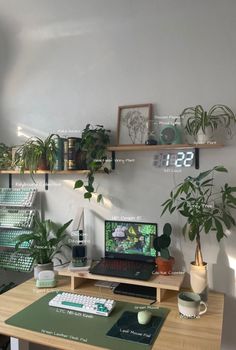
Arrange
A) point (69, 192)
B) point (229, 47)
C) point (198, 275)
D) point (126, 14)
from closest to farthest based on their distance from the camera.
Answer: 1. point (198, 275)
2. point (229, 47)
3. point (126, 14)
4. point (69, 192)

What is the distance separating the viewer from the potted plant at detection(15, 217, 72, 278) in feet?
6.72

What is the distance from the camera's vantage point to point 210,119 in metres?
1.75

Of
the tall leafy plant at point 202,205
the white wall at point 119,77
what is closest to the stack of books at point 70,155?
the white wall at point 119,77

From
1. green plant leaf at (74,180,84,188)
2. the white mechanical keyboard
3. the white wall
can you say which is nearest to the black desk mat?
the white mechanical keyboard

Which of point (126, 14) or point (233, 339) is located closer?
point (233, 339)

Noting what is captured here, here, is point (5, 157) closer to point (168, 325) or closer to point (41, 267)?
point (41, 267)

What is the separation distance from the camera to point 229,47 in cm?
178

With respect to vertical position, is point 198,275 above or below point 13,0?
below

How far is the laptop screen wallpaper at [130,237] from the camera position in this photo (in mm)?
1900

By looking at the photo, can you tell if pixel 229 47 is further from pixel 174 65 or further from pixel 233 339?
pixel 233 339

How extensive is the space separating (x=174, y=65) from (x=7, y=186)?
1.66 metres

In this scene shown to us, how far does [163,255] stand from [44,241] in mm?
879

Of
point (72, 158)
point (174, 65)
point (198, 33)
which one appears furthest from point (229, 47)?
point (72, 158)

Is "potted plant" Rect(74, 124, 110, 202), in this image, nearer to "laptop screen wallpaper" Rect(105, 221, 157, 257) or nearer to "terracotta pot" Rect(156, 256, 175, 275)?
"laptop screen wallpaper" Rect(105, 221, 157, 257)
